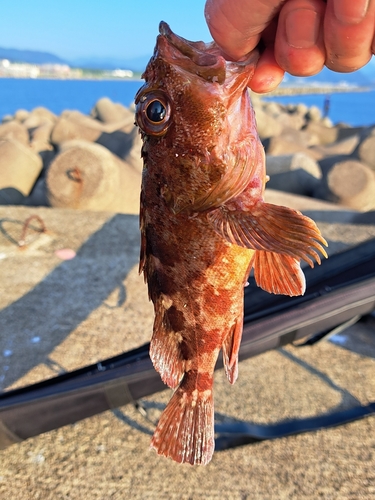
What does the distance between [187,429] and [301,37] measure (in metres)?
1.59

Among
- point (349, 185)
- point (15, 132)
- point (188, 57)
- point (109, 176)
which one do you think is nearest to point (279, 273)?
point (188, 57)

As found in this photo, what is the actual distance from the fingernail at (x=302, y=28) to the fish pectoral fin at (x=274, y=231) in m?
0.56

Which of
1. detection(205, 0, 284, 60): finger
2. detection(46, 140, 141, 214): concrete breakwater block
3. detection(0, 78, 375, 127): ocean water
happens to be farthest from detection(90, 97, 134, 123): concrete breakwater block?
detection(205, 0, 284, 60): finger

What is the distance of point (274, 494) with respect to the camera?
227 centimetres

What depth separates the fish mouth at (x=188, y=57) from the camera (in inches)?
54.2

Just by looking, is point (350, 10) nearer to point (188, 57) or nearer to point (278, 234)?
point (188, 57)

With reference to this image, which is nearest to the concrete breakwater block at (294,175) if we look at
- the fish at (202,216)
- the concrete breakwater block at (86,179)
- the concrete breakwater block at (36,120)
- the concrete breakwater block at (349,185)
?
the concrete breakwater block at (349,185)

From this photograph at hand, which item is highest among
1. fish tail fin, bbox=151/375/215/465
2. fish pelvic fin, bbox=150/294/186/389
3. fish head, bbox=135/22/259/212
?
fish head, bbox=135/22/259/212

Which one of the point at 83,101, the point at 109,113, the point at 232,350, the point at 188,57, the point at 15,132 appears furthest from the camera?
the point at 83,101

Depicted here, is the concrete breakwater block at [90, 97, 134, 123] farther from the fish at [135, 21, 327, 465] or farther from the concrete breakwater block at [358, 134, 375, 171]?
the fish at [135, 21, 327, 465]

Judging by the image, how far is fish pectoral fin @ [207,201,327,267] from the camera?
129cm

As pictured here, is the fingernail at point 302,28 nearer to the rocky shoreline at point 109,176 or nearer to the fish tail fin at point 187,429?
the fish tail fin at point 187,429

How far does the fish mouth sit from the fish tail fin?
1300 mm

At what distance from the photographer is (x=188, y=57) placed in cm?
141
